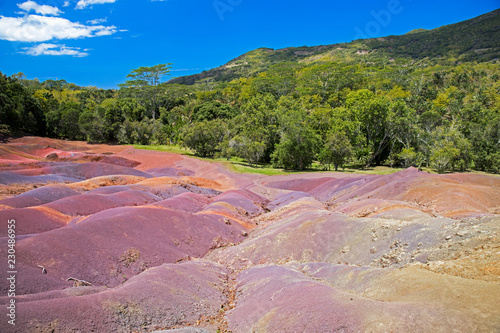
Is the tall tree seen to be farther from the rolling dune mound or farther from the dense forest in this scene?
the rolling dune mound

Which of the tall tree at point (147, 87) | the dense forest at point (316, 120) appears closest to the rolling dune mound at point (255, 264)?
the dense forest at point (316, 120)

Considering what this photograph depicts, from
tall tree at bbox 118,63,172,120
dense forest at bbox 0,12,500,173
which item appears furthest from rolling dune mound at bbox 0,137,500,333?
tall tree at bbox 118,63,172,120

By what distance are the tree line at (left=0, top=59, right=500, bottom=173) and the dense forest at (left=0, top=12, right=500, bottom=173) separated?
0.65ft

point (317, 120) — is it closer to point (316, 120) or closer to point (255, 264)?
point (316, 120)

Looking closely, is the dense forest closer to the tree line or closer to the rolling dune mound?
the tree line

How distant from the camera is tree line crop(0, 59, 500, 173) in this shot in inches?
1907

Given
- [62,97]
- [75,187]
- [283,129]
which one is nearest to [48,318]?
[75,187]

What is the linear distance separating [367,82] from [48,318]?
304 feet

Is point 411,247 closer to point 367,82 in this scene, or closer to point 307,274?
point 307,274

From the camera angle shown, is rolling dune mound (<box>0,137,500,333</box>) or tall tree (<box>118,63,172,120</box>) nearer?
rolling dune mound (<box>0,137,500,333</box>)

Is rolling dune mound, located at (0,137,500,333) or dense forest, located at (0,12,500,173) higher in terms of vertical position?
dense forest, located at (0,12,500,173)

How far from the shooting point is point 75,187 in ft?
95.0

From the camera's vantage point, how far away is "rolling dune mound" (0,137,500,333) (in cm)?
837

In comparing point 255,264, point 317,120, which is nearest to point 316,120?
point 317,120
